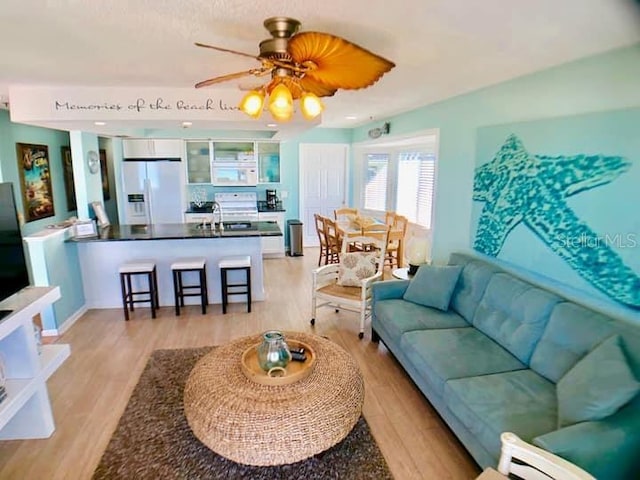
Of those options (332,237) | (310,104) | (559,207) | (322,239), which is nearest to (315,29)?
(310,104)

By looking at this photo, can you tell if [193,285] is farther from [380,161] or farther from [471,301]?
[380,161]

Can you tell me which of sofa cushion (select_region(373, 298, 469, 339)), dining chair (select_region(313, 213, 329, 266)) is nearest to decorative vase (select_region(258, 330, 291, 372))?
sofa cushion (select_region(373, 298, 469, 339))

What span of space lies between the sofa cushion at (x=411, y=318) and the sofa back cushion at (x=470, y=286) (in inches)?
3.1

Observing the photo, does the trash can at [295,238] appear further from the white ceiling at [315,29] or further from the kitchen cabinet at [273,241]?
the white ceiling at [315,29]

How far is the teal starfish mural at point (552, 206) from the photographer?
7.25ft

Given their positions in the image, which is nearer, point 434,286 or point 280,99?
point 280,99

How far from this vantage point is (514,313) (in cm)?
264

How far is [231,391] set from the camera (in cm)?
213

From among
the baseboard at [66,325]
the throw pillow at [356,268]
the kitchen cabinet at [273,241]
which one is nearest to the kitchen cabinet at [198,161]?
the kitchen cabinet at [273,241]

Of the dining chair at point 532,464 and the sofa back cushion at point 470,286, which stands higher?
the sofa back cushion at point 470,286

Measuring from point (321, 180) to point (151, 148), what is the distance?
3.10 metres

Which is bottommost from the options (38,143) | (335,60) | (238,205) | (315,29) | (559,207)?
(238,205)

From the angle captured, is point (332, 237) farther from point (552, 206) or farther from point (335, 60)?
point (335, 60)

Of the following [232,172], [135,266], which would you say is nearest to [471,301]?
[135,266]
